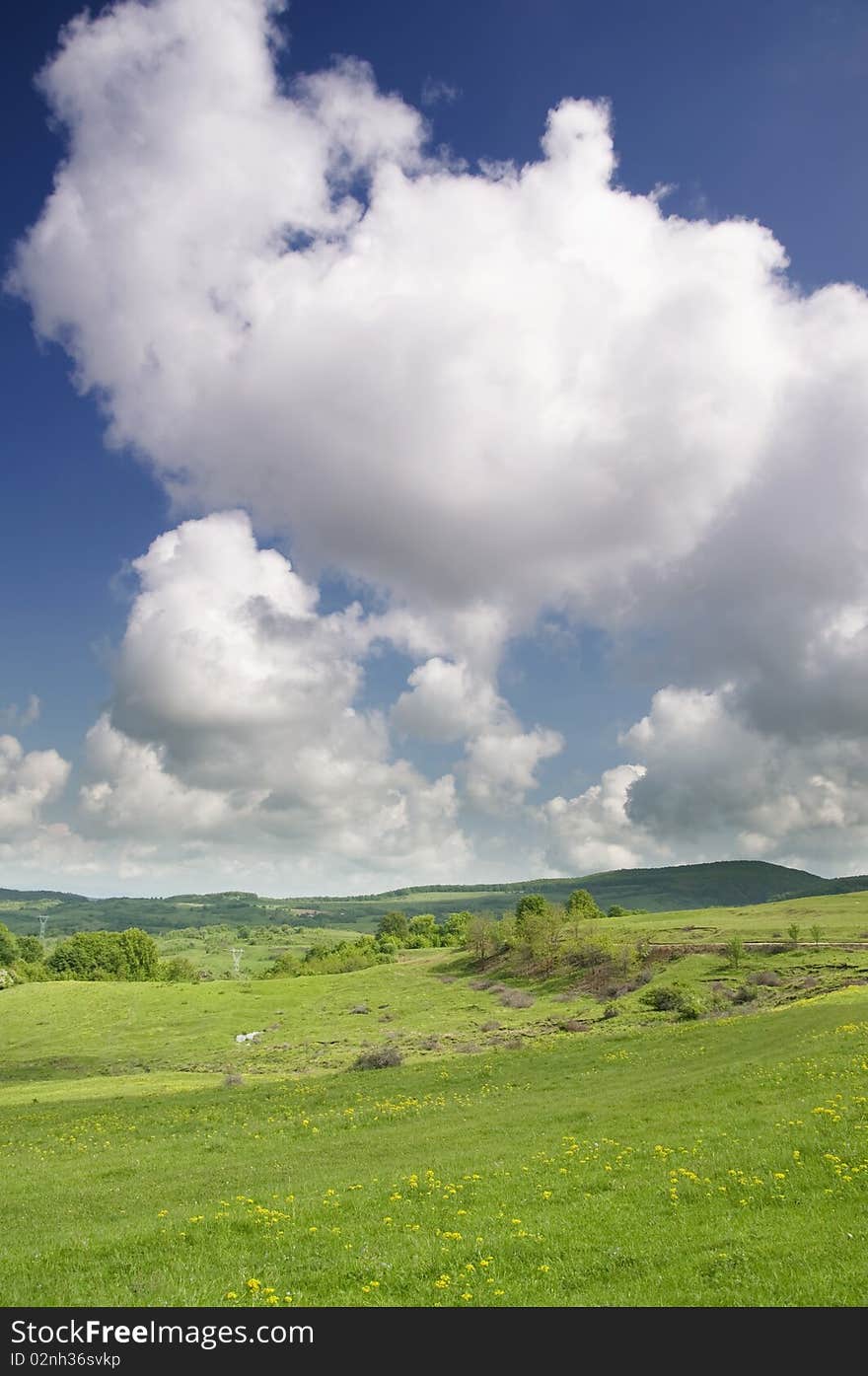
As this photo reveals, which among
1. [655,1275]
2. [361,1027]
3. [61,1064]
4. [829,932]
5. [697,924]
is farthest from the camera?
[697,924]

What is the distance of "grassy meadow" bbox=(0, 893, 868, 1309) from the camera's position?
15383mm

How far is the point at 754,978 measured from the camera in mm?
88750

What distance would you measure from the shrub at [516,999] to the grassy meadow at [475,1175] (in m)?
32.1

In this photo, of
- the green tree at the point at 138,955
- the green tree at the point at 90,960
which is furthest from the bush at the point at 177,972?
the green tree at the point at 90,960

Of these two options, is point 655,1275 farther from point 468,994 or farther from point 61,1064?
point 468,994

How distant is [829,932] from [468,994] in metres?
56.6

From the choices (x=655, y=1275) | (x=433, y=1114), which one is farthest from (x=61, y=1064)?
(x=655, y=1275)

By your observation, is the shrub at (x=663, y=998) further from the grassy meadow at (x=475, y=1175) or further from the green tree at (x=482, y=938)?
the green tree at (x=482, y=938)

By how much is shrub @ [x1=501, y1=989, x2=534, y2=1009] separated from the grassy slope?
202 feet

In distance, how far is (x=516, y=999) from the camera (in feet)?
354

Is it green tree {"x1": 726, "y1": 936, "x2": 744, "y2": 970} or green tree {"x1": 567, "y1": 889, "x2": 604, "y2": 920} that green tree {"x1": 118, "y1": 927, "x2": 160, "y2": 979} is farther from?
green tree {"x1": 726, "y1": 936, "x2": 744, "y2": 970}

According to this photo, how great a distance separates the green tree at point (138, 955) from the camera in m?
178

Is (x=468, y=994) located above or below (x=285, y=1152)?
below
